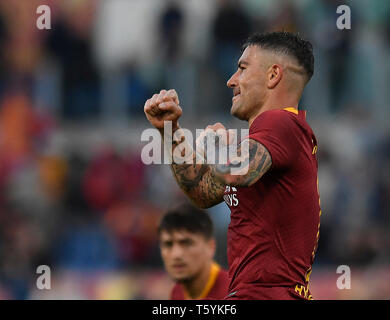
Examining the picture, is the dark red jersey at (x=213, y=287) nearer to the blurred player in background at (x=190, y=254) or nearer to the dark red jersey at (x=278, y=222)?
the blurred player in background at (x=190, y=254)

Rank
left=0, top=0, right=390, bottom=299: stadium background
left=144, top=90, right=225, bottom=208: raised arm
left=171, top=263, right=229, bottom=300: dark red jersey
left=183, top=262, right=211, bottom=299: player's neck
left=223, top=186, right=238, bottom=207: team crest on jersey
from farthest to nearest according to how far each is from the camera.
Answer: left=0, top=0, right=390, bottom=299: stadium background → left=183, top=262, right=211, bottom=299: player's neck → left=171, top=263, right=229, bottom=300: dark red jersey → left=144, top=90, right=225, bottom=208: raised arm → left=223, top=186, right=238, bottom=207: team crest on jersey

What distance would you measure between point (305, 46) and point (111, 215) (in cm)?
695

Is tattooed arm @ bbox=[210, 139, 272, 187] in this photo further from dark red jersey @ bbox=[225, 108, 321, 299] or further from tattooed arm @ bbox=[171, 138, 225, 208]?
tattooed arm @ bbox=[171, 138, 225, 208]

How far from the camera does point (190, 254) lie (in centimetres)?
656

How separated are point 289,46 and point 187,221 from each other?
2685mm

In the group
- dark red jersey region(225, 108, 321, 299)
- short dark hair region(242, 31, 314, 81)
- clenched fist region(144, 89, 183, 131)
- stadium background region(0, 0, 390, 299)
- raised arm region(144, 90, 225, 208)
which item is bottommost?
dark red jersey region(225, 108, 321, 299)

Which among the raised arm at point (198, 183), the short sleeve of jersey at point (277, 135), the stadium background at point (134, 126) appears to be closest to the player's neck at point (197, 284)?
the raised arm at point (198, 183)

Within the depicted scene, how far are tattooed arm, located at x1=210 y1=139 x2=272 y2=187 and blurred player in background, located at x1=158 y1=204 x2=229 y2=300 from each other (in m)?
2.60

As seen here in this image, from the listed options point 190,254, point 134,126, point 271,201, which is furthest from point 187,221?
point 134,126

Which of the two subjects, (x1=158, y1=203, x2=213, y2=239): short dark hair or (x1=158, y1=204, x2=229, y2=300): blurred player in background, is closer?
(x1=158, y1=204, x2=229, y2=300): blurred player in background

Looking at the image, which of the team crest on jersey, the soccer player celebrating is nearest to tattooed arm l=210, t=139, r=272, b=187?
the soccer player celebrating

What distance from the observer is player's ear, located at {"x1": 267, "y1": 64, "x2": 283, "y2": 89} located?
4.26 meters

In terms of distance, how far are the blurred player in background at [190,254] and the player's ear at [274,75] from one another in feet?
8.02
